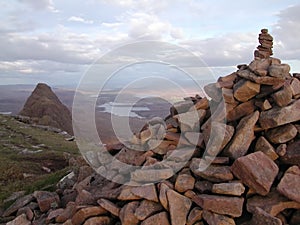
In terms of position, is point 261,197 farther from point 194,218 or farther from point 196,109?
point 196,109

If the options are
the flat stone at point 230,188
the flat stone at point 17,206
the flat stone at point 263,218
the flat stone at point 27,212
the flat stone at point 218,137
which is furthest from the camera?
the flat stone at point 17,206

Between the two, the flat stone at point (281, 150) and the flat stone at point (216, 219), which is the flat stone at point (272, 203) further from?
the flat stone at point (281, 150)

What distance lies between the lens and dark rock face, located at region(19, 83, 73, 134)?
49.4 meters

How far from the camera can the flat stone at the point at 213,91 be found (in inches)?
465

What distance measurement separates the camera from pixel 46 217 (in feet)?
38.9

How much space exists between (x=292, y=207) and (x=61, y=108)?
47.0 metres

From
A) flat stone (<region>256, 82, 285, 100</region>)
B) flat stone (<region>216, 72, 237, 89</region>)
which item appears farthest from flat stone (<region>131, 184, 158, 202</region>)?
flat stone (<region>256, 82, 285, 100</region>)

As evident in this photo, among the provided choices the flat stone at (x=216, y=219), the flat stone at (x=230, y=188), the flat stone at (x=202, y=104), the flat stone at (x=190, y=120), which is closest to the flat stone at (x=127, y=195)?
the flat stone at (x=216, y=219)

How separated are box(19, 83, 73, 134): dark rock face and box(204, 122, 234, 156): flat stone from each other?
3876cm

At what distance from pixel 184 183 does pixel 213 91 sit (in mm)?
3396

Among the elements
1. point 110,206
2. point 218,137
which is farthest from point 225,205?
point 110,206

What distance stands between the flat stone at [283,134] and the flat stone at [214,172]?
1.71 m

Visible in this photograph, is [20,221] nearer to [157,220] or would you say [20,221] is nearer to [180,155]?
[157,220]

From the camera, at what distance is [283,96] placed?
10703 mm
